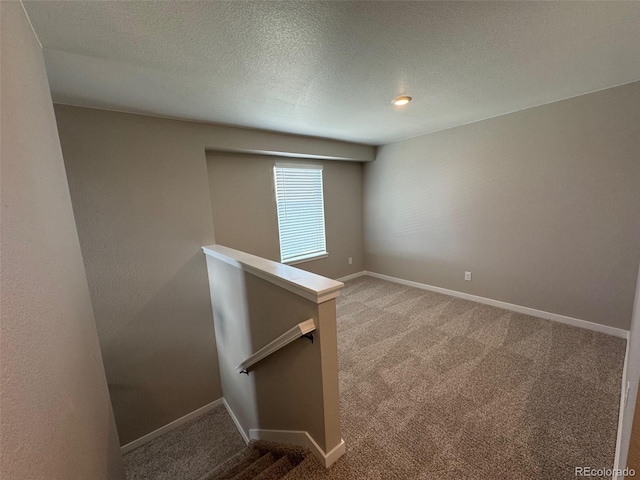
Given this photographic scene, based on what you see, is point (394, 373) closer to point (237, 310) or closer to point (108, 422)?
point (237, 310)

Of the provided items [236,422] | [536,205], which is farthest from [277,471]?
[536,205]

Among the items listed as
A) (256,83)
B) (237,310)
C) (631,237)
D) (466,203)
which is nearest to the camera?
(256,83)

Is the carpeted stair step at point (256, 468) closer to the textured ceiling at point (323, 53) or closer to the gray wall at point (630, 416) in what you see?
the gray wall at point (630, 416)

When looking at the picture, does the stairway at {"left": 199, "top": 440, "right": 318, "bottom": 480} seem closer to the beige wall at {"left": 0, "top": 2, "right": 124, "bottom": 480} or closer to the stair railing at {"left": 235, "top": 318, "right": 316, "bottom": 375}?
the stair railing at {"left": 235, "top": 318, "right": 316, "bottom": 375}

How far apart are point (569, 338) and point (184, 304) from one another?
12.8ft

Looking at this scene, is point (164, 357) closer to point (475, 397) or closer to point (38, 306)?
point (38, 306)

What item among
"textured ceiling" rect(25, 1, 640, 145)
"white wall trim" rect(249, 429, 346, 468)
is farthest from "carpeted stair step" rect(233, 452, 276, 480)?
"textured ceiling" rect(25, 1, 640, 145)

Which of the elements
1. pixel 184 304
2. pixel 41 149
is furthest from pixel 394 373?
pixel 41 149

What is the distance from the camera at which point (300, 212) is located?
13.2 feet

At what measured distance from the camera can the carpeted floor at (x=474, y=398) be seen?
141cm

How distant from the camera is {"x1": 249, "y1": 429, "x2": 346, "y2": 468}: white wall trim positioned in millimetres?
1402

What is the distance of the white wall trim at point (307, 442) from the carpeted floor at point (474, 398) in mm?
46

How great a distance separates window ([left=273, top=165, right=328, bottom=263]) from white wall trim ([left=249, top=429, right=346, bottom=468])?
2.28 metres

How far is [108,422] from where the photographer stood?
1.46m
